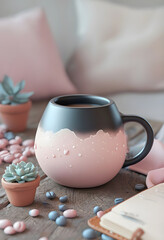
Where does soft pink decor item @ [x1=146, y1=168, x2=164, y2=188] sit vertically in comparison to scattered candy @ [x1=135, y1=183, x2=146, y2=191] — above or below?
above

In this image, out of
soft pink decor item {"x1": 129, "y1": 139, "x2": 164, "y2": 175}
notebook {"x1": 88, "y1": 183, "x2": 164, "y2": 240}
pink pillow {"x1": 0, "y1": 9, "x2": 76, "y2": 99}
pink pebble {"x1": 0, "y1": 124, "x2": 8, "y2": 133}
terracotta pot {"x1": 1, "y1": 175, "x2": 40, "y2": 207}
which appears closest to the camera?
notebook {"x1": 88, "y1": 183, "x2": 164, "y2": 240}

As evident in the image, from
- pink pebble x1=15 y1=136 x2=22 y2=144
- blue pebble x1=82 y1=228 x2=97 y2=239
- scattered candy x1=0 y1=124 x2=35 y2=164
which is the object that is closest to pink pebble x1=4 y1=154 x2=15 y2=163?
scattered candy x1=0 y1=124 x2=35 y2=164

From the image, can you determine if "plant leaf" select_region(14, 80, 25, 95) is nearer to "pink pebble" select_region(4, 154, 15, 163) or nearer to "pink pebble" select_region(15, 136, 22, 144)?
"pink pebble" select_region(15, 136, 22, 144)

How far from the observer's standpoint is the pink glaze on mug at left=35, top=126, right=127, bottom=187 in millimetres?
602

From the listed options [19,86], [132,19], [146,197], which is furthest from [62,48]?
[146,197]

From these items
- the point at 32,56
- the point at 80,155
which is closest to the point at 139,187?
the point at 80,155

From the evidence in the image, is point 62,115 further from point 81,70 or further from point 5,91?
point 81,70

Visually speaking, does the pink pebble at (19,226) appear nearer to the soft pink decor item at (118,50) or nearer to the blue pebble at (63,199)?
the blue pebble at (63,199)

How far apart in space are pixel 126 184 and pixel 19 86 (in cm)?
44

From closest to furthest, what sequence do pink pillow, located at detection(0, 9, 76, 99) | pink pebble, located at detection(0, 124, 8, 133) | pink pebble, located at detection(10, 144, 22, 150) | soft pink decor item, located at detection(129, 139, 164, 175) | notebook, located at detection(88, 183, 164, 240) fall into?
notebook, located at detection(88, 183, 164, 240), soft pink decor item, located at detection(129, 139, 164, 175), pink pebble, located at detection(10, 144, 22, 150), pink pebble, located at detection(0, 124, 8, 133), pink pillow, located at detection(0, 9, 76, 99)

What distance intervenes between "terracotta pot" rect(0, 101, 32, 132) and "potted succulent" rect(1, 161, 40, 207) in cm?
39

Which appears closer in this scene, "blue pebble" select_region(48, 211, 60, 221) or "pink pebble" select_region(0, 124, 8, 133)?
"blue pebble" select_region(48, 211, 60, 221)

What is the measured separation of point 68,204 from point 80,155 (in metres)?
0.09

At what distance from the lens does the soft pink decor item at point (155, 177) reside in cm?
65
